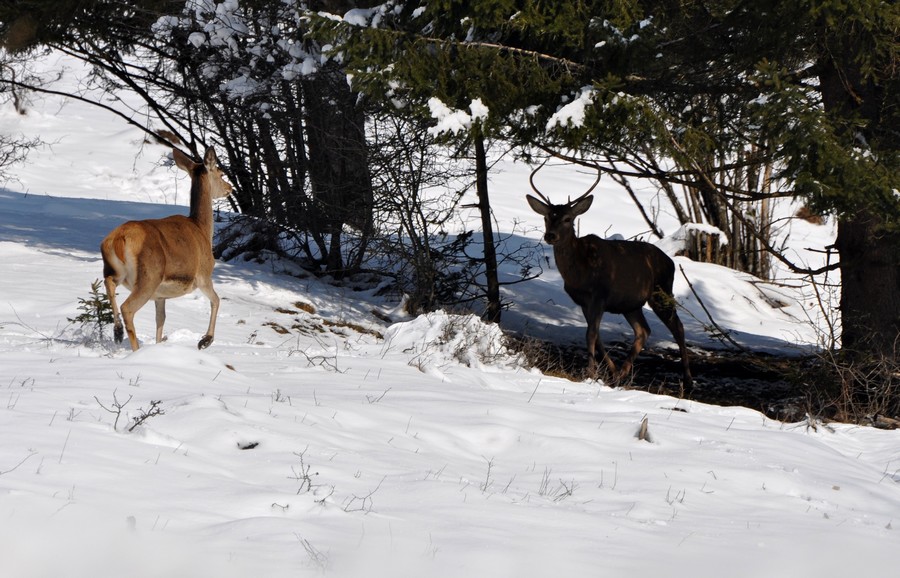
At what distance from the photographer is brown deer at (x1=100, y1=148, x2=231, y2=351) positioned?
7930 mm

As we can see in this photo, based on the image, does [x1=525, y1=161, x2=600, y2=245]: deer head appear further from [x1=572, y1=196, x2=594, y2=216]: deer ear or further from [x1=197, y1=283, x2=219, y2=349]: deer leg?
[x1=197, y1=283, x2=219, y2=349]: deer leg

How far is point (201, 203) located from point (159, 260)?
1.53 m

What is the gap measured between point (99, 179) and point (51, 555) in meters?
26.5

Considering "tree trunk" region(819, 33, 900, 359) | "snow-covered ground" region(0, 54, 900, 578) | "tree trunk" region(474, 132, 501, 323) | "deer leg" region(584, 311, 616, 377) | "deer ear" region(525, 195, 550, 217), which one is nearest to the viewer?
"snow-covered ground" region(0, 54, 900, 578)

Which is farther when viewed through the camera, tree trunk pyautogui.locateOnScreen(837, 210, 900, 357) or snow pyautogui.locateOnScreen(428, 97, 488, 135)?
tree trunk pyautogui.locateOnScreen(837, 210, 900, 357)

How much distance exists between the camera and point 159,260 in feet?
26.8

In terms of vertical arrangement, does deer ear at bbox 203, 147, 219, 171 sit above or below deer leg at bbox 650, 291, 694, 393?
above

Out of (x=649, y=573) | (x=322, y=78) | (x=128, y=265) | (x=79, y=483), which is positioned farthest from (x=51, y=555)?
(x=322, y=78)

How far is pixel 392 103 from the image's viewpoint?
10344 mm

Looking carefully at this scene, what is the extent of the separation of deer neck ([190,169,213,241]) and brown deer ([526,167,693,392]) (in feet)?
12.2

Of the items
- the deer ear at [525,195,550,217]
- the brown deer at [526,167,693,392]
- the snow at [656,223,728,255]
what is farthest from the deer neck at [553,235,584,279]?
the snow at [656,223,728,255]

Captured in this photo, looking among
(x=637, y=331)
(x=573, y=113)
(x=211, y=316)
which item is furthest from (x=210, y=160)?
(x=637, y=331)

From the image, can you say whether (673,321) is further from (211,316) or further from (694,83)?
(211,316)

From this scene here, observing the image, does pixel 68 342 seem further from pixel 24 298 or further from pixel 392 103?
pixel 392 103
